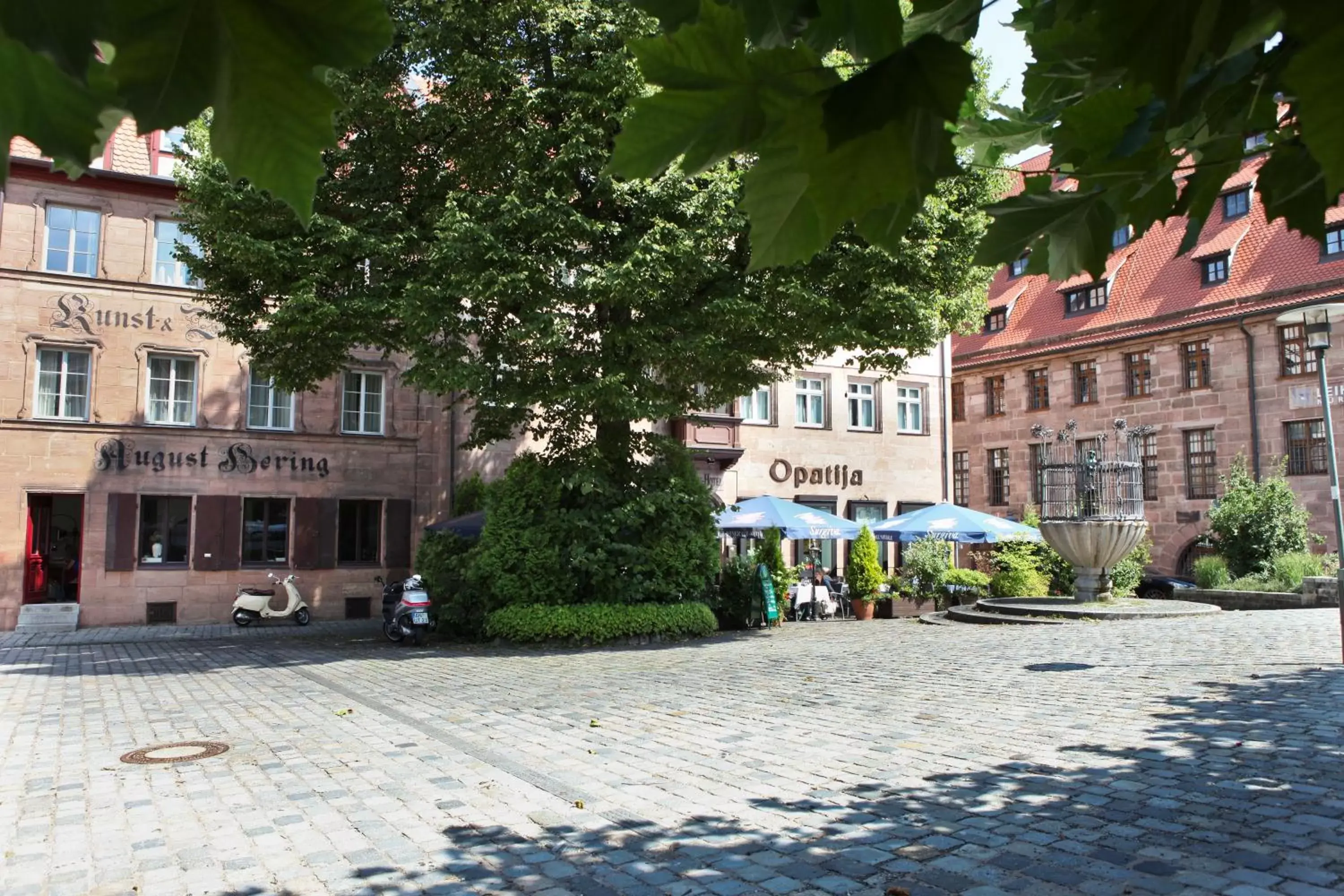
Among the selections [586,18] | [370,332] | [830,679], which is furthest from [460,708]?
[586,18]

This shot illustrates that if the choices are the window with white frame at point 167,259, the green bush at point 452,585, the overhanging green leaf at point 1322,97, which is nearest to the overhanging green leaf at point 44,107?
the overhanging green leaf at point 1322,97

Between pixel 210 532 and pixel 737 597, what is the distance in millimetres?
11593

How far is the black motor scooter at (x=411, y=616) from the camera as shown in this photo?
15.7 meters

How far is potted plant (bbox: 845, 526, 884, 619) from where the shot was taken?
2206 centimetres

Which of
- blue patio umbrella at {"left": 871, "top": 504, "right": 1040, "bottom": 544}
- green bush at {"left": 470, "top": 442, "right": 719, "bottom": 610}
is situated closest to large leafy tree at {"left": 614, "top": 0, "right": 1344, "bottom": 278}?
green bush at {"left": 470, "top": 442, "right": 719, "bottom": 610}

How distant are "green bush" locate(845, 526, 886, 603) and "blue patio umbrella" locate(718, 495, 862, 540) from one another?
0.35 m

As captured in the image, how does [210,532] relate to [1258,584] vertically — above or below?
above

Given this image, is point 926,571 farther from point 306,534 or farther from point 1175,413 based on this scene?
point 1175,413

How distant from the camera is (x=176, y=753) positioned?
7293 millimetres

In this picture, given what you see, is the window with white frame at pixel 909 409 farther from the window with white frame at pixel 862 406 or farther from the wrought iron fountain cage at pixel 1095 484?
the wrought iron fountain cage at pixel 1095 484

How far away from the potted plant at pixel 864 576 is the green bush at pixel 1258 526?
31.1ft

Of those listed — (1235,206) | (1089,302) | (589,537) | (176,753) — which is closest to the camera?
(176,753)

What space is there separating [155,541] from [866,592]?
15.4 metres

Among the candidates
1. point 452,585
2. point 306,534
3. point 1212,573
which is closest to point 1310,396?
point 1212,573
